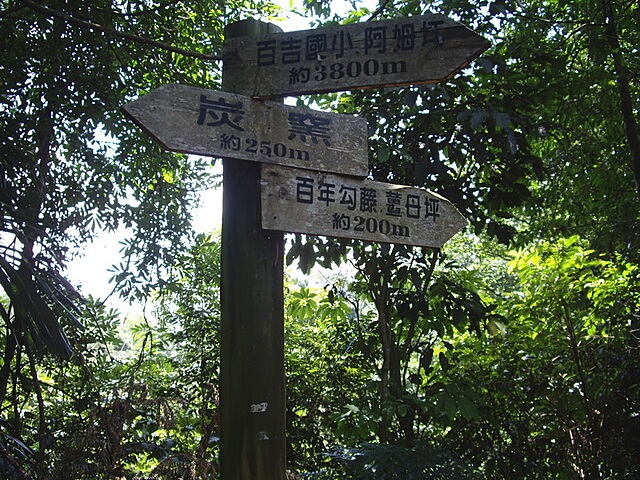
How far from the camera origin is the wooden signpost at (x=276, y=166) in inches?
70.0

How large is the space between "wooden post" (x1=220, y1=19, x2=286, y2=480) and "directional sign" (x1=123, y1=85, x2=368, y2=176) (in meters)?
0.08

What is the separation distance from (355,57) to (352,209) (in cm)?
51

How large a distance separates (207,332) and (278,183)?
2.88m

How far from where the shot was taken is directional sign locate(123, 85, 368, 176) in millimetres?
1819

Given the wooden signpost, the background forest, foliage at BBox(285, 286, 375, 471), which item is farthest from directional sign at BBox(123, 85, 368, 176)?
foliage at BBox(285, 286, 375, 471)

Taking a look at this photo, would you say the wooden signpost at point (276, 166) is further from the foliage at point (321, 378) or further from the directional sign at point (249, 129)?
the foliage at point (321, 378)

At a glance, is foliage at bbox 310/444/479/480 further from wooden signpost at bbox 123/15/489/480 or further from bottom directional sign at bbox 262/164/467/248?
bottom directional sign at bbox 262/164/467/248

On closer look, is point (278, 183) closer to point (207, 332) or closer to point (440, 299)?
point (440, 299)

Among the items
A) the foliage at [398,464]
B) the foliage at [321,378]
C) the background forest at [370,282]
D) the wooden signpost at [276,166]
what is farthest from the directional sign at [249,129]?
the foliage at [321,378]

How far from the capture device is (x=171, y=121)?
183 cm

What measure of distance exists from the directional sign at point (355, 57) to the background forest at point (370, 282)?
0.97 metres

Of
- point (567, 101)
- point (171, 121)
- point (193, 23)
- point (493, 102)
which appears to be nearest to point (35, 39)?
point (193, 23)

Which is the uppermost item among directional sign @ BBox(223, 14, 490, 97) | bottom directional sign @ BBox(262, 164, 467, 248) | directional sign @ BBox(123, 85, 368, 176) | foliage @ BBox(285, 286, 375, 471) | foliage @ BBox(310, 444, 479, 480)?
directional sign @ BBox(223, 14, 490, 97)

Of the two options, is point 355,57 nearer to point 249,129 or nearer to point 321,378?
point 249,129
